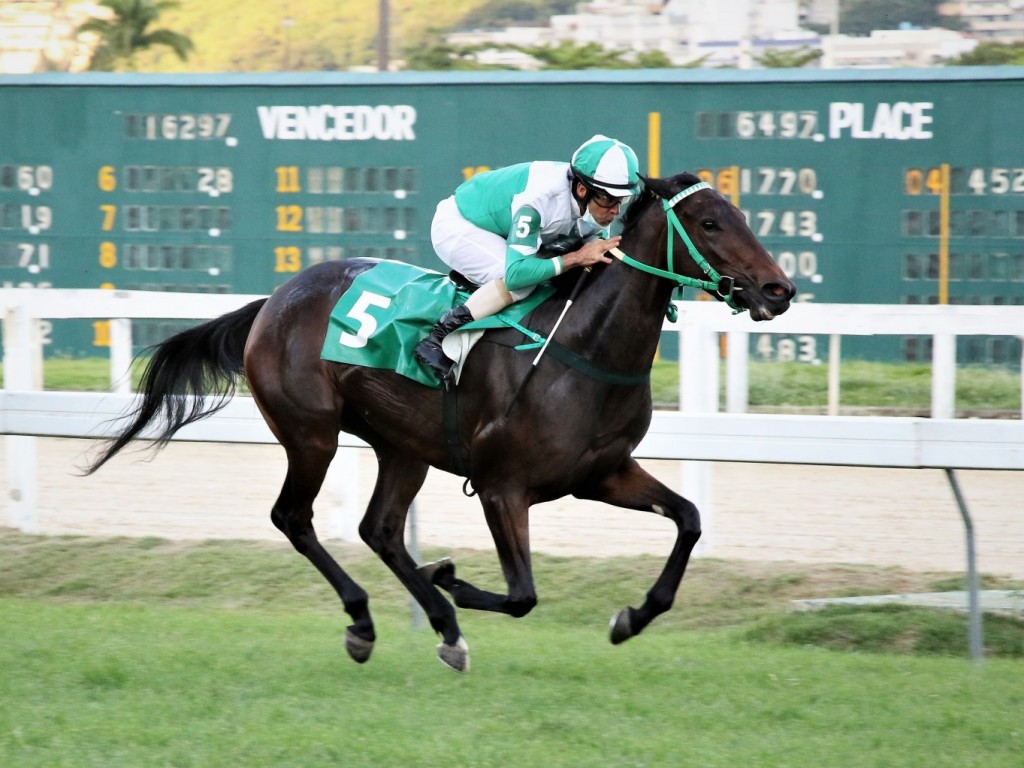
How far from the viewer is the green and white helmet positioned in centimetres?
460

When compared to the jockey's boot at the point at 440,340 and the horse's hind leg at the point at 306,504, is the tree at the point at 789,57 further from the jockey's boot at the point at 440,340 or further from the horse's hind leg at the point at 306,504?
the jockey's boot at the point at 440,340

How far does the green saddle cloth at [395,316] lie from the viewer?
4926 millimetres

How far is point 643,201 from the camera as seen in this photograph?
4.77m

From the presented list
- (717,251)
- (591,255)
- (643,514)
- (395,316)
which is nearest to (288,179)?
(643,514)

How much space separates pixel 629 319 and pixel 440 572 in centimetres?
113

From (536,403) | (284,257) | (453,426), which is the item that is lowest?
(453,426)

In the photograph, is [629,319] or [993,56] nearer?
[629,319]

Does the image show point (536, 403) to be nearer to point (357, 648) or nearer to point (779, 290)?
point (779, 290)

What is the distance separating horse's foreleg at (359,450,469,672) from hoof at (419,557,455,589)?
16 mm

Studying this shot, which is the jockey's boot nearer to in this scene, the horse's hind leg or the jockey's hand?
the jockey's hand

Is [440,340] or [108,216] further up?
[108,216]

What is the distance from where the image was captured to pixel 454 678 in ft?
15.6

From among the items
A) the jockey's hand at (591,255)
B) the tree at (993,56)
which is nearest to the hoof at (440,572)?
the jockey's hand at (591,255)

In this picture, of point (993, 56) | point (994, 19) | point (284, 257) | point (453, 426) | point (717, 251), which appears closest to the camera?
point (717, 251)
